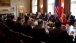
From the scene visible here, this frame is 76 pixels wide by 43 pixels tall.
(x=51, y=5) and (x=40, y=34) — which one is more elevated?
(x=51, y=5)

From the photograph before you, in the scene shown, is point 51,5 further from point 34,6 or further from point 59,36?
point 59,36

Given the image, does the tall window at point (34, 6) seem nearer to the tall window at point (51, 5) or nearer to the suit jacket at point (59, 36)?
the tall window at point (51, 5)

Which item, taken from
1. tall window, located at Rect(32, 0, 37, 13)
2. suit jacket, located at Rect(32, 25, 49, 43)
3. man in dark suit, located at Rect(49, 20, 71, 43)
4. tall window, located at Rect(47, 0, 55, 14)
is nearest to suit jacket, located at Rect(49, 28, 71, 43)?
man in dark suit, located at Rect(49, 20, 71, 43)

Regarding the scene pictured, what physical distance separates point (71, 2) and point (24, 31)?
23.4ft

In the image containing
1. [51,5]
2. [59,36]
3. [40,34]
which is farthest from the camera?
[51,5]

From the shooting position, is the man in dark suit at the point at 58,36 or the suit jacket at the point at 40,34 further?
the suit jacket at the point at 40,34

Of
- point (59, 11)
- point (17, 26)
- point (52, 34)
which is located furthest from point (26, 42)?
point (59, 11)

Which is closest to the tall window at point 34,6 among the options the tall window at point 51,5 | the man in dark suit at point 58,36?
the tall window at point 51,5

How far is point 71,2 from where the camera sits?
436 inches

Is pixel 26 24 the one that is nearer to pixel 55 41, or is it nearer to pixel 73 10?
pixel 55 41

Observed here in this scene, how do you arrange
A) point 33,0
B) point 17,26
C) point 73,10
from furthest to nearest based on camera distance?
point 33,0 → point 73,10 → point 17,26

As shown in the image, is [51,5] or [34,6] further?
[34,6]

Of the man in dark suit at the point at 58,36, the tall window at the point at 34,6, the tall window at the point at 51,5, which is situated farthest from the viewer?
the tall window at the point at 34,6

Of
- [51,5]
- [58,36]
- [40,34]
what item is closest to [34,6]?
[51,5]
